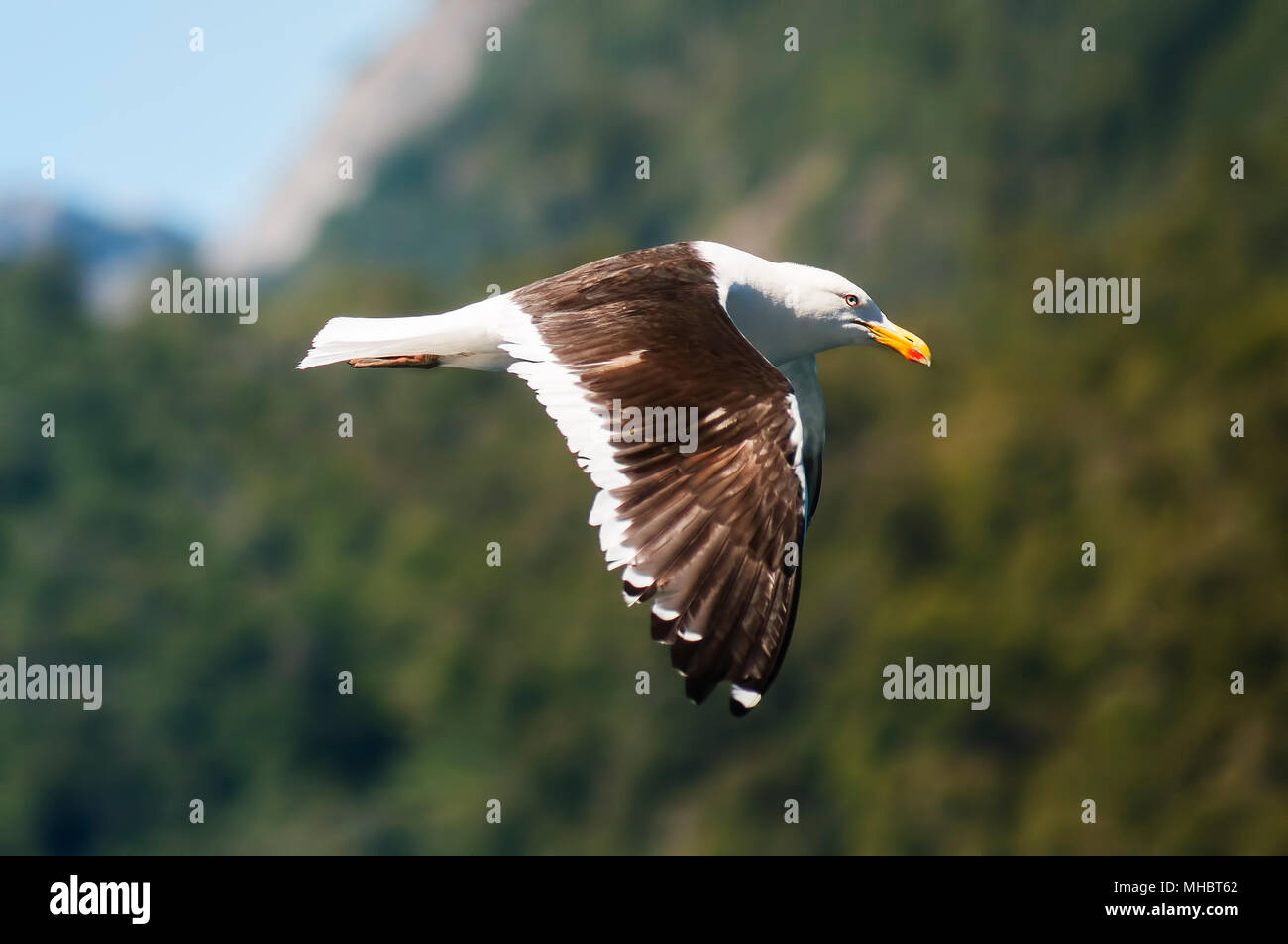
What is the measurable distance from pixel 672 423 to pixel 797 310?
2087mm

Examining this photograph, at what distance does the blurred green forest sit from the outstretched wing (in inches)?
1063

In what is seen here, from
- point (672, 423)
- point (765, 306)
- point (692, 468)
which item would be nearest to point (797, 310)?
point (765, 306)

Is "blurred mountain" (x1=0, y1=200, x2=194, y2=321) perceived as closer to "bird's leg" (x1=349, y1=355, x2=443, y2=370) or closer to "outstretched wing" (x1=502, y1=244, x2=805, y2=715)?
"bird's leg" (x1=349, y1=355, x2=443, y2=370)

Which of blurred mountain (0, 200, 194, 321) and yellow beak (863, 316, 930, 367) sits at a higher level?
blurred mountain (0, 200, 194, 321)

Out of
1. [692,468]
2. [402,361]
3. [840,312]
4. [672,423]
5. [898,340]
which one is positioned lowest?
[692,468]

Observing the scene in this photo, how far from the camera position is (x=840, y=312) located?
9656 millimetres

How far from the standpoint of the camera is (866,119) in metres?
90.2

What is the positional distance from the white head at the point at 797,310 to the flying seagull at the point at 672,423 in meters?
0.15

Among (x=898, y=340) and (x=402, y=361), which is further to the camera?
(x=898, y=340)

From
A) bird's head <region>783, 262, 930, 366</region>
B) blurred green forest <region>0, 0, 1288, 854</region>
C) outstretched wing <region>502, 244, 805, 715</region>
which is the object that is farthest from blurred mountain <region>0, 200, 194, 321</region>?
outstretched wing <region>502, 244, 805, 715</region>

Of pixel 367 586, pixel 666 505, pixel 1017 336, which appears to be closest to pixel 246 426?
pixel 367 586

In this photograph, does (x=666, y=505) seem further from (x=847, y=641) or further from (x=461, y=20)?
(x=461, y=20)

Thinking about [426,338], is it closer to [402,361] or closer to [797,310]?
[402,361]

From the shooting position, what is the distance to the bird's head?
953 cm
